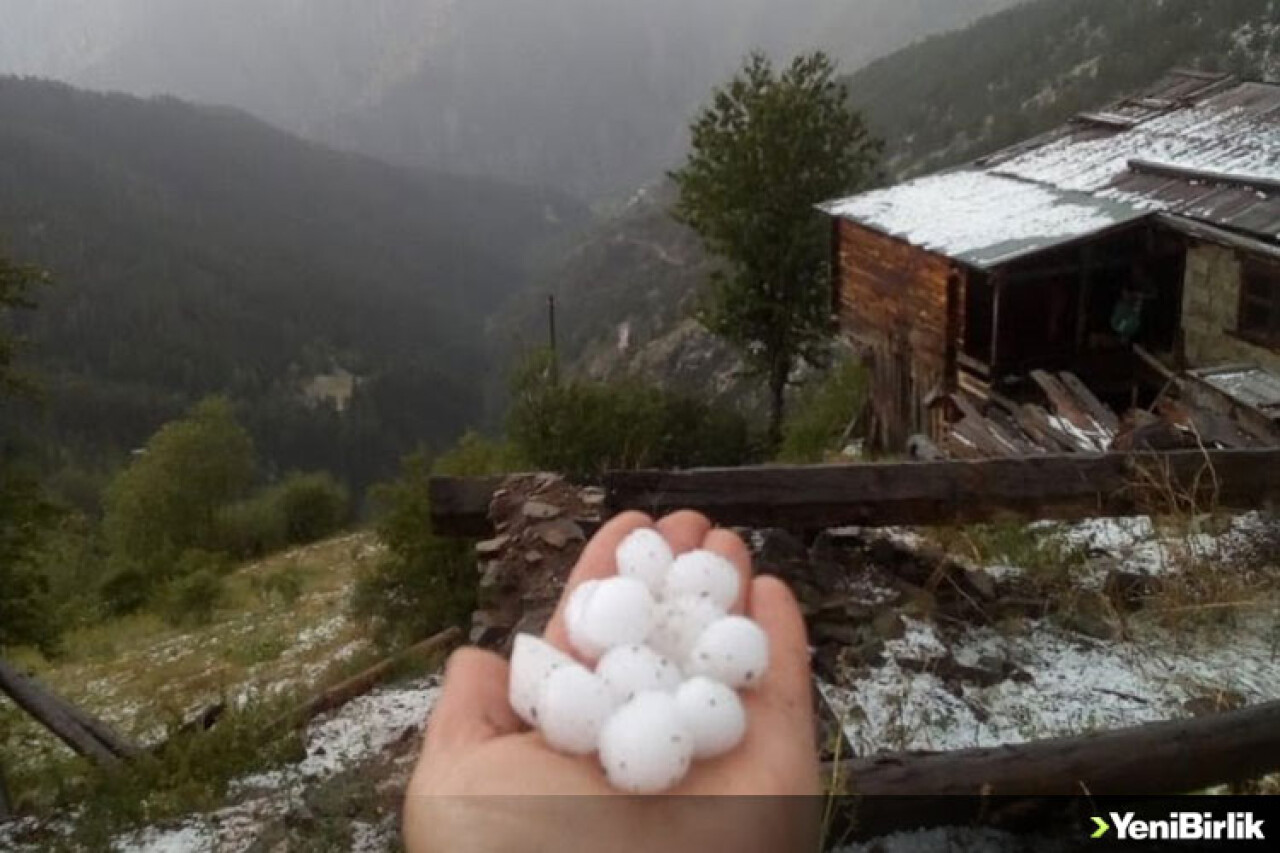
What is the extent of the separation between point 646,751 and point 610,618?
1.52ft

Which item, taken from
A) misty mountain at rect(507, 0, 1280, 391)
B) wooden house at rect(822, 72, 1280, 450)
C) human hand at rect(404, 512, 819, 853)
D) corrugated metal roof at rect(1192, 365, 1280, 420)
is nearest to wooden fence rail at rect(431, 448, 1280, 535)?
human hand at rect(404, 512, 819, 853)

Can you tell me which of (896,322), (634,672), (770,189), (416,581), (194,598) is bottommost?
(194,598)

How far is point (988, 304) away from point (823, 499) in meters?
17.1

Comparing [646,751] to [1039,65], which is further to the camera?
[1039,65]

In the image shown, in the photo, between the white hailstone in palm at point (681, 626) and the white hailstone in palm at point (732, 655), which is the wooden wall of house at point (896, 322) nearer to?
the white hailstone in palm at point (681, 626)

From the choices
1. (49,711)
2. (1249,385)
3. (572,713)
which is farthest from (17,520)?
(1249,385)

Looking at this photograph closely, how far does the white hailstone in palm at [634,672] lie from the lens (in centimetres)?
245

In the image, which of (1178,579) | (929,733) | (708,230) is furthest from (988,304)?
(929,733)

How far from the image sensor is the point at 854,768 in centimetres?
402

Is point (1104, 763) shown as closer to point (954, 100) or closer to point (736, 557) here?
point (736, 557)

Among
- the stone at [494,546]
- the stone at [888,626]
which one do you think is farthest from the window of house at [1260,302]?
the stone at [494,546]

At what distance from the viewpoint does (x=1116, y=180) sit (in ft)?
73.8

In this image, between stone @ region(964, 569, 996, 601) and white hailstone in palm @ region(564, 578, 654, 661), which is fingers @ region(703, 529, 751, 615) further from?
stone @ region(964, 569, 996, 601)

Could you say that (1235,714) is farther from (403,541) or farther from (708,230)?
(708,230)
